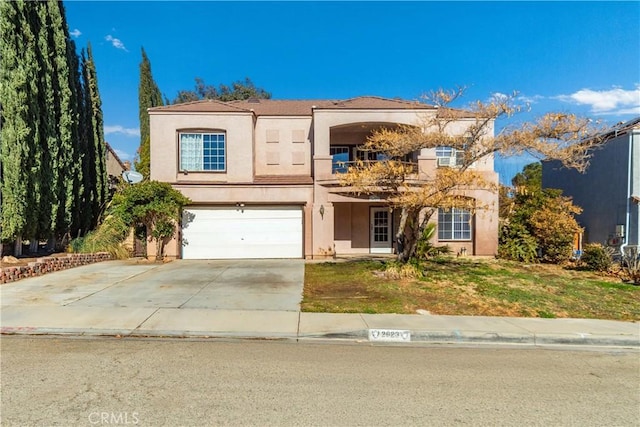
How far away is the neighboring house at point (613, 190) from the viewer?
14906 millimetres

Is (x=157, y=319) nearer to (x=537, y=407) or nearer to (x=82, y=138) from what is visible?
(x=537, y=407)

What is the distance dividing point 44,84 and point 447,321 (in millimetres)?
15198

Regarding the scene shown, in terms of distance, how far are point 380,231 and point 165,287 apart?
10.8 metres

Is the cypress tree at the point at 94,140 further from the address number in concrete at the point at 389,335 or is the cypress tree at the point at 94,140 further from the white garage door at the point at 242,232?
the address number in concrete at the point at 389,335

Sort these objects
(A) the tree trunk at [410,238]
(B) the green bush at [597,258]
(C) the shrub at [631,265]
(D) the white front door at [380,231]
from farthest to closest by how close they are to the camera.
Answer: (D) the white front door at [380,231] < (B) the green bush at [597,258] < (A) the tree trunk at [410,238] < (C) the shrub at [631,265]

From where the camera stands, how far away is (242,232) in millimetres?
17281

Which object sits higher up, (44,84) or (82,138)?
(44,84)

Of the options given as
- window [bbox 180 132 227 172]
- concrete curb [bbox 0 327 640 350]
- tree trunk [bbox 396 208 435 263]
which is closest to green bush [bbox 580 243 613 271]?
tree trunk [bbox 396 208 435 263]

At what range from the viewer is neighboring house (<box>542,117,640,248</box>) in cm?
1491

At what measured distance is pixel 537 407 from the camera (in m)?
4.11

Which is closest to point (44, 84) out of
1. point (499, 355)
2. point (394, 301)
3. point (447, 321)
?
point (394, 301)

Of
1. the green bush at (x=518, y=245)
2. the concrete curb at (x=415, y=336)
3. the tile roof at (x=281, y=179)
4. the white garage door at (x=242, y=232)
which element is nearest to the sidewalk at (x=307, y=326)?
the concrete curb at (x=415, y=336)

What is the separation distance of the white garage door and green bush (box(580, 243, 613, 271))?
10664mm

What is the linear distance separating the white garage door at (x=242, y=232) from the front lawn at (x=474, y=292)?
12.0ft
